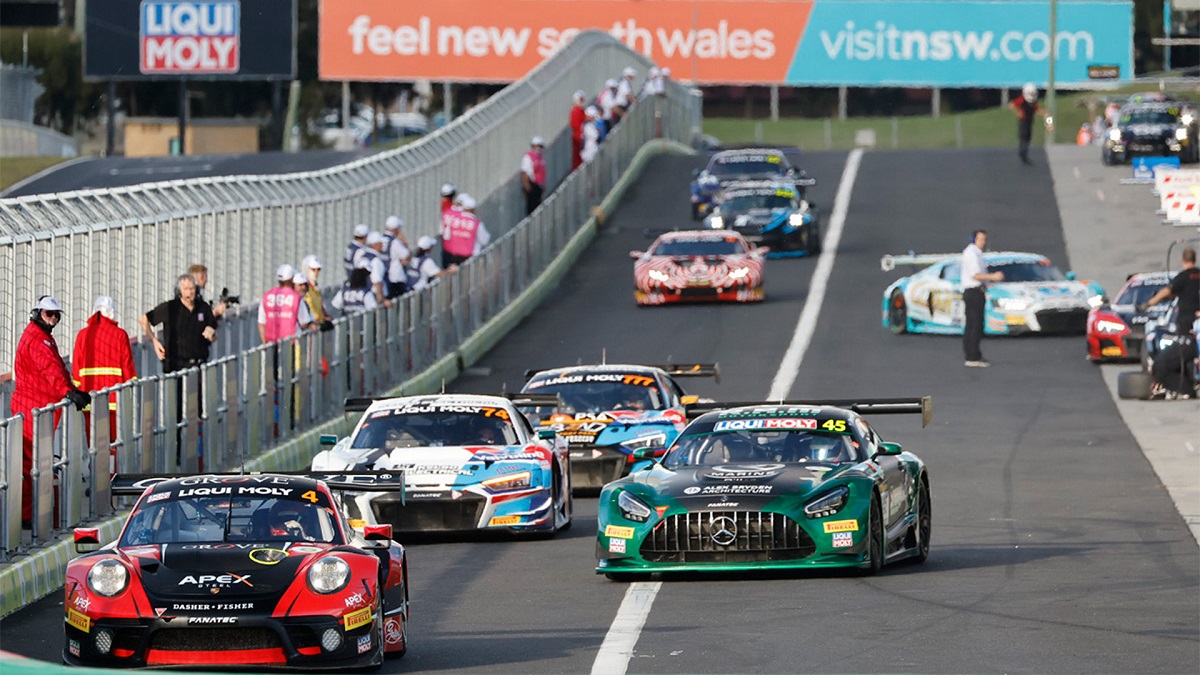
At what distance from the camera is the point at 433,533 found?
18.6 m

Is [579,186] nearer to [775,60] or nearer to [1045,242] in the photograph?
[1045,242]

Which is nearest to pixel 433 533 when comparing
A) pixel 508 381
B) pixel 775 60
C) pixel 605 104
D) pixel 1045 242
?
pixel 508 381

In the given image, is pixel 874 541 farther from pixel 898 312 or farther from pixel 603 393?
pixel 898 312

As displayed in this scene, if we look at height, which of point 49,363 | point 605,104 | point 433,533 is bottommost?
point 433,533

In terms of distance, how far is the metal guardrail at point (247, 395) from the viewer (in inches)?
642

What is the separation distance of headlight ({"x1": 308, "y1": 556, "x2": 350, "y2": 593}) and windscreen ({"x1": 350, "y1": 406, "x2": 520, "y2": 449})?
23.1 feet

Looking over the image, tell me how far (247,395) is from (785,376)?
9944 millimetres

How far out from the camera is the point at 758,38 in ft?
299

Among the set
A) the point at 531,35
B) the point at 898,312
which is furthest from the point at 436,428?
the point at 531,35

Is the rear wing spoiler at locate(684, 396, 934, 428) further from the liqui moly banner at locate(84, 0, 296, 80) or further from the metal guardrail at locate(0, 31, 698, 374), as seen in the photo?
the liqui moly banner at locate(84, 0, 296, 80)

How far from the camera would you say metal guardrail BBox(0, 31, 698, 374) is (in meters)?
20.5

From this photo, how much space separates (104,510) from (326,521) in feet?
19.4

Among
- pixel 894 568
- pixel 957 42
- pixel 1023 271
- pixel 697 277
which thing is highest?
pixel 957 42

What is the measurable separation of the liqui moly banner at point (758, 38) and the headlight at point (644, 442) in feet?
228
